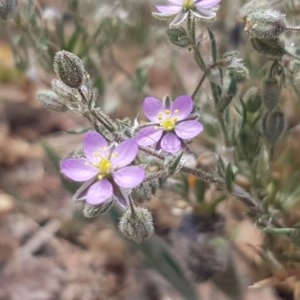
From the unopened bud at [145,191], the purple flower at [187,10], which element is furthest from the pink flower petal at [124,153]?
the purple flower at [187,10]

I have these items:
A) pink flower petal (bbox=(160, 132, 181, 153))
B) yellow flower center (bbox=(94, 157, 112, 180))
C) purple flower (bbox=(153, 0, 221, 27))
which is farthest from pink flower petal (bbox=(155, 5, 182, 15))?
yellow flower center (bbox=(94, 157, 112, 180))

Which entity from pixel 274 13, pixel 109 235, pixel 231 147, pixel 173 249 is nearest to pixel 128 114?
pixel 109 235

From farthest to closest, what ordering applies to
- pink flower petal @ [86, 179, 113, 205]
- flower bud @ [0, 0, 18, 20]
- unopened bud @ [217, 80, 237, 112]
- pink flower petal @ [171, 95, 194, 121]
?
flower bud @ [0, 0, 18, 20] → unopened bud @ [217, 80, 237, 112] → pink flower petal @ [171, 95, 194, 121] → pink flower petal @ [86, 179, 113, 205]

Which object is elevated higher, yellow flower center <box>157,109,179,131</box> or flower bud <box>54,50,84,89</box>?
flower bud <box>54,50,84,89</box>

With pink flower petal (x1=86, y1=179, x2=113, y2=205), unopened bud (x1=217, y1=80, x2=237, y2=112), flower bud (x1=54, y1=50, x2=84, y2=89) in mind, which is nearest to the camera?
pink flower petal (x1=86, y1=179, x2=113, y2=205)

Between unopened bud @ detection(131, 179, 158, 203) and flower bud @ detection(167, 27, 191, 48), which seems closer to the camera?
unopened bud @ detection(131, 179, 158, 203)

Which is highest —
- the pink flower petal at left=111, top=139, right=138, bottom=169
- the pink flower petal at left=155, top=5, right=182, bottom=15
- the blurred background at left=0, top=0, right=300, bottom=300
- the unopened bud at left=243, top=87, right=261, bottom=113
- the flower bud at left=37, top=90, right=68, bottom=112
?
the pink flower petal at left=155, top=5, right=182, bottom=15

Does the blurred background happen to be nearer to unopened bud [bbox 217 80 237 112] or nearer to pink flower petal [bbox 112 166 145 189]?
unopened bud [bbox 217 80 237 112]
